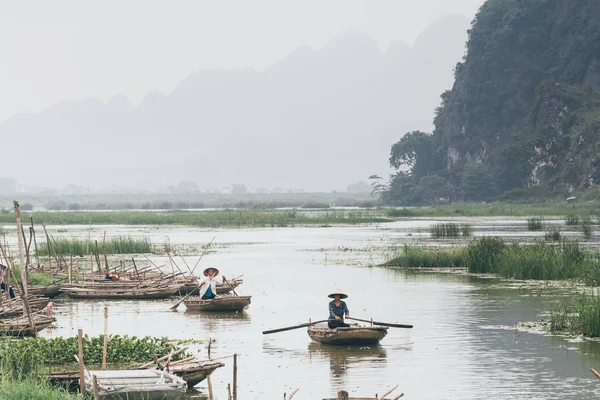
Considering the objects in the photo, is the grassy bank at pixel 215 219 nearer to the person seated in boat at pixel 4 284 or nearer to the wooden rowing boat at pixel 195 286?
the wooden rowing boat at pixel 195 286

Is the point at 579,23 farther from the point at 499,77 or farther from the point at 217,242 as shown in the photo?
the point at 217,242

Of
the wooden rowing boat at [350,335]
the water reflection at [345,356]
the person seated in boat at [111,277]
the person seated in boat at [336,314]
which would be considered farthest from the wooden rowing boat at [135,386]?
the person seated in boat at [111,277]

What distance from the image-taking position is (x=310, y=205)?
14812 cm

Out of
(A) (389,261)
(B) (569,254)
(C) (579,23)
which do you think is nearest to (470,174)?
(C) (579,23)

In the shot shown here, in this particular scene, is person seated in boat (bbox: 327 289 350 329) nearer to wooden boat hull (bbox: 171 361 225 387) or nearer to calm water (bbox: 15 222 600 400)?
→ calm water (bbox: 15 222 600 400)

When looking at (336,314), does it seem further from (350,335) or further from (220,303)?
(220,303)

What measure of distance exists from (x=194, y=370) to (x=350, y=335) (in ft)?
20.0

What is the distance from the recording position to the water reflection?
21.4 meters

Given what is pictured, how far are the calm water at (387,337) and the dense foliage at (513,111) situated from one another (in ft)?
266

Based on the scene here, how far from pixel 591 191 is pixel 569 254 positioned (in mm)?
68562

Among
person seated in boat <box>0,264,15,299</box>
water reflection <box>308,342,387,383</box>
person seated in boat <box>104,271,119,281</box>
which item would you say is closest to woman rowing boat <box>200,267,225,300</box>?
person seated in boat <box>0,264,15,299</box>

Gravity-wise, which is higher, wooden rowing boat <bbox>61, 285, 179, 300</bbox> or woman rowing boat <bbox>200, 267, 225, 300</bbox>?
woman rowing boat <bbox>200, 267, 225, 300</bbox>

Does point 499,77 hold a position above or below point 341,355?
above

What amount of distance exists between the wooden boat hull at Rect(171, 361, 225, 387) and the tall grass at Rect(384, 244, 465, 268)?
2646 cm
